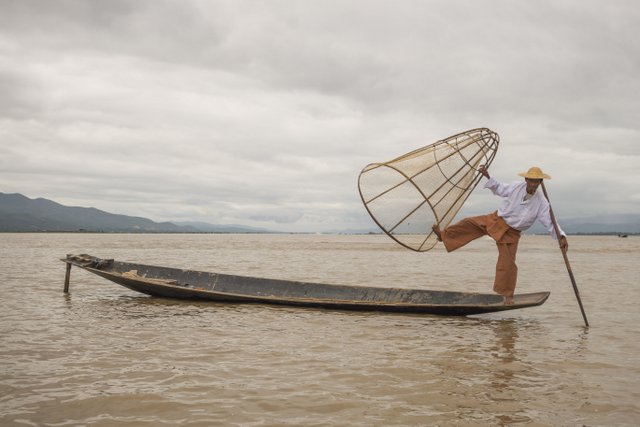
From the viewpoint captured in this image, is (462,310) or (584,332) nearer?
(584,332)

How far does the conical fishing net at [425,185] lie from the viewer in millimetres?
7062

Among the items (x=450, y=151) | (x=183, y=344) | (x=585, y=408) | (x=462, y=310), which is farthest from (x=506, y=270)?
(x=183, y=344)

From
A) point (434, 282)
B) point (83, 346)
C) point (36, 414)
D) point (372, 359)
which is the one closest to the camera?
point (36, 414)

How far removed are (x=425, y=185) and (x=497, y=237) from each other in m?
1.35

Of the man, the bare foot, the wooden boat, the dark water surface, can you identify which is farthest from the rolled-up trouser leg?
the bare foot

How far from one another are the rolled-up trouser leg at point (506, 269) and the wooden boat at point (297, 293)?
242 mm

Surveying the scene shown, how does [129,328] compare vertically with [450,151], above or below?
below

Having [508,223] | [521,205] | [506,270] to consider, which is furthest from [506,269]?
[521,205]

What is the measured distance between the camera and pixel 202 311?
8.73 metres

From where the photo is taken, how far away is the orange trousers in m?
7.36

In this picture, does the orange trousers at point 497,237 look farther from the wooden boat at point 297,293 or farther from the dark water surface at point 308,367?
the dark water surface at point 308,367

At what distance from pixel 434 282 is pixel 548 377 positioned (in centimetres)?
988

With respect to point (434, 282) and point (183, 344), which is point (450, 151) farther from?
point (434, 282)

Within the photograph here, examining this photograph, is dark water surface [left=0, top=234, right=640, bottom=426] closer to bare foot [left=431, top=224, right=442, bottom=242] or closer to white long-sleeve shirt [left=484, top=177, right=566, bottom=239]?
bare foot [left=431, top=224, right=442, bottom=242]
